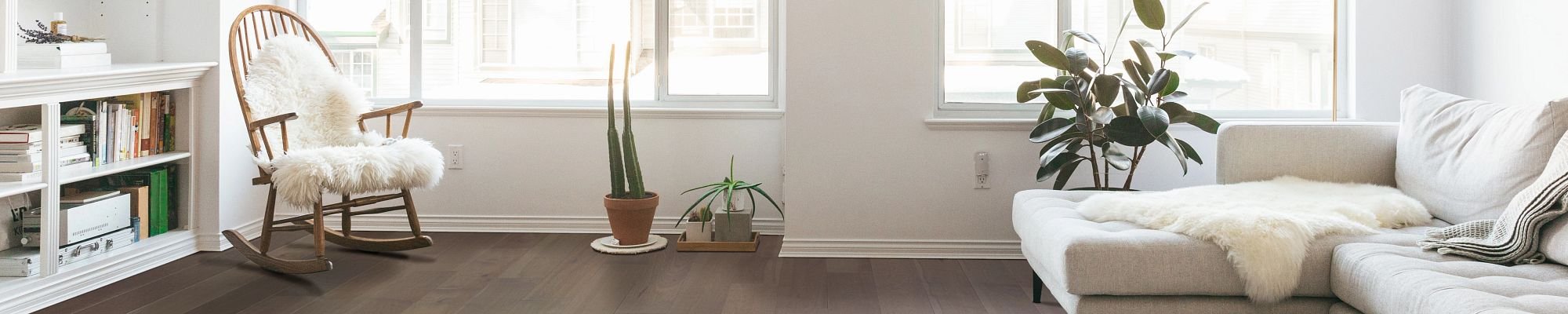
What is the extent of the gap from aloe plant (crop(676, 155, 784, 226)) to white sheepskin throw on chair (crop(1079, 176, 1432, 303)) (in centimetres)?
149

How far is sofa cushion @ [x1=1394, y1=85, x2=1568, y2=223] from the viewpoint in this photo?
2.43 m

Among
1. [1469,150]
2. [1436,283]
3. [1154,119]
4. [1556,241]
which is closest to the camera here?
[1436,283]

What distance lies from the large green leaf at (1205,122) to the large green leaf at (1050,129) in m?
0.37

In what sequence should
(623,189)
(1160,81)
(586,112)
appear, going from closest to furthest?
(1160,81), (623,189), (586,112)

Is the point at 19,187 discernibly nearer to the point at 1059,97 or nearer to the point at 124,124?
the point at 124,124

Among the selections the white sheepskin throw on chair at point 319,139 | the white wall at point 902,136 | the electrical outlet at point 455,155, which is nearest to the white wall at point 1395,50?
the white wall at point 902,136

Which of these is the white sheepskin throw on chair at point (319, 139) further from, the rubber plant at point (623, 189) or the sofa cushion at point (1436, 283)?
the sofa cushion at point (1436, 283)

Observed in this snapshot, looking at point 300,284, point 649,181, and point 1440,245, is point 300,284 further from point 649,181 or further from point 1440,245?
point 1440,245

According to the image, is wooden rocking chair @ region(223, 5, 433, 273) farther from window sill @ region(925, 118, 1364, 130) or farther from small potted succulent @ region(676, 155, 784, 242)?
window sill @ region(925, 118, 1364, 130)

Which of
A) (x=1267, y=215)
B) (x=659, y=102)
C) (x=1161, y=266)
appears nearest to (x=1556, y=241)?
(x=1267, y=215)

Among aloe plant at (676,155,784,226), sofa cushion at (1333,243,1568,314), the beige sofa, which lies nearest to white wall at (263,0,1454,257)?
aloe plant at (676,155,784,226)

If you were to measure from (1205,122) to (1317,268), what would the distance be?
1137 millimetres

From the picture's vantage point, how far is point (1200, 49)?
3855 millimetres

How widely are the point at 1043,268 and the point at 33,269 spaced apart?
271 cm
